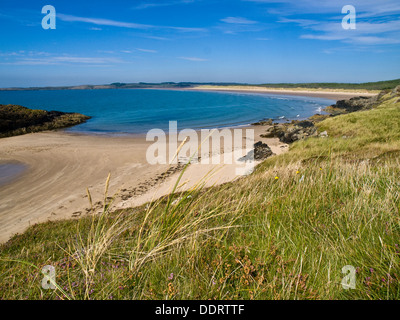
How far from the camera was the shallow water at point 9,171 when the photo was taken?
14959mm

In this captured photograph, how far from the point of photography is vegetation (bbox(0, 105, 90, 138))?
30922 millimetres

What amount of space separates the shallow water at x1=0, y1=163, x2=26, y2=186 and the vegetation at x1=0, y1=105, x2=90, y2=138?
1406 cm

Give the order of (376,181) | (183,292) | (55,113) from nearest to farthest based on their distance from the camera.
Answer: (183,292) → (376,181) → (55,113)

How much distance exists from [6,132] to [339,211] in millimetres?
36721

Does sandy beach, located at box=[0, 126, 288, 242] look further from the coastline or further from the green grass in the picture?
the green grass

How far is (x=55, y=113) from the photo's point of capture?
1709 inches

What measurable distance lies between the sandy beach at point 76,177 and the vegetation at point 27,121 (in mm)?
6254

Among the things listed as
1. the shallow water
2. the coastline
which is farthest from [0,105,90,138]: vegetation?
the shallow water

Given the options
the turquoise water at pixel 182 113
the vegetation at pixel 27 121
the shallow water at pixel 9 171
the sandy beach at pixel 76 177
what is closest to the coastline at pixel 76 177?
the sandy beach at pixel 76 177

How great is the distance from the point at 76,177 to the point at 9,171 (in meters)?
5.31

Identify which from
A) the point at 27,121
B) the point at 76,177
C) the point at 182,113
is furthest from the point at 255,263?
Answer: the point at 182,113

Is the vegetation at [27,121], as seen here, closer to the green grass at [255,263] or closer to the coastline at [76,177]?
the coastline at [76,177]
